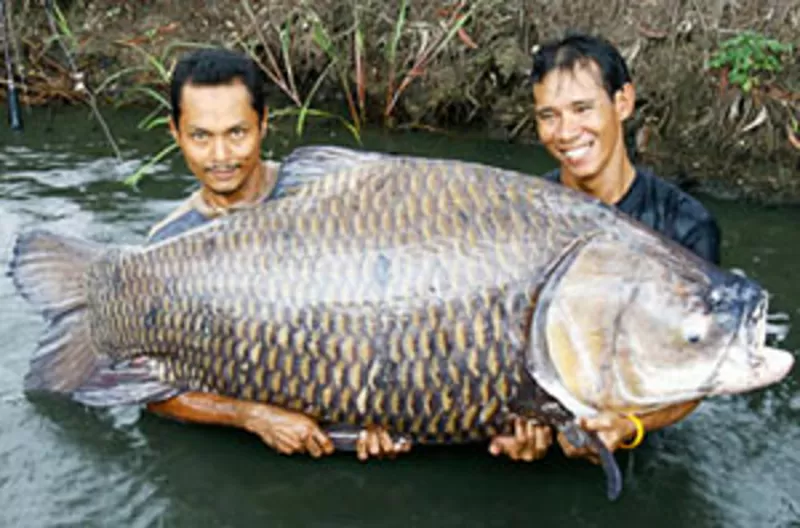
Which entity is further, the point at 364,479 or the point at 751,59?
the point at 751,59

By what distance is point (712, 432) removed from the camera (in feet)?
12.4

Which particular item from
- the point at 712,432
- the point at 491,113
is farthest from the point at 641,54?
the point at 712,432

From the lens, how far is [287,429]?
128 inches

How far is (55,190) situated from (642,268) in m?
4.85

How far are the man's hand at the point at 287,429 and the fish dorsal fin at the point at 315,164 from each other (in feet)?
2.45

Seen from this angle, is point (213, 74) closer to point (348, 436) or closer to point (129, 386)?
point (129, 386)

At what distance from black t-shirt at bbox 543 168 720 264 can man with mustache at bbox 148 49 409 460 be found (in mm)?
1343

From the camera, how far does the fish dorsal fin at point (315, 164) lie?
10.6 ft

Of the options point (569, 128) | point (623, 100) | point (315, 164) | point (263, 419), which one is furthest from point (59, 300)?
point (623, 100)

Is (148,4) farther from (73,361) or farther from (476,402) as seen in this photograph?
(476,402)

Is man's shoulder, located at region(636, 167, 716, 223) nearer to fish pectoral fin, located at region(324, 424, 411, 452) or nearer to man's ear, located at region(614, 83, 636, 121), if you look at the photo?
man's ear, located at region(614, 83, 636, 121)

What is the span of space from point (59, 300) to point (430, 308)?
1527 mm

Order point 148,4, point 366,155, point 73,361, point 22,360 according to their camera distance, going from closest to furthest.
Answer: point 366,155 → point 73,361 → point 22,360 → point 148,4

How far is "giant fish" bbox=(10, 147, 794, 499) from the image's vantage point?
2777 mm
